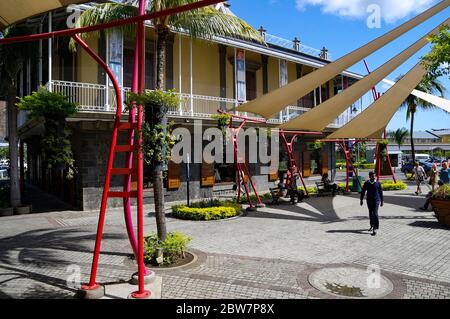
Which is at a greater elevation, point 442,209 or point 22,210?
point 442,209

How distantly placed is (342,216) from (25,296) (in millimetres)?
9513

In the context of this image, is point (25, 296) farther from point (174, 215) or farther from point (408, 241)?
point (408, 241)

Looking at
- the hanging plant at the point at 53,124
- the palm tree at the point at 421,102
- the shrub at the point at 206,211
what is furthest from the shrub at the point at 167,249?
the palm tree at the point at 421,102

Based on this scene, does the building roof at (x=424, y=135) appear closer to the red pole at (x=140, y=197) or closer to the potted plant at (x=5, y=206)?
the potted plant at (x=5, y=206)

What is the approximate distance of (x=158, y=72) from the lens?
7.96 metres

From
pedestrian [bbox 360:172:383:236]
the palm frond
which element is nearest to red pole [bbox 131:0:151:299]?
the palm frond

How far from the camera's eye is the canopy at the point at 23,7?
5.69m

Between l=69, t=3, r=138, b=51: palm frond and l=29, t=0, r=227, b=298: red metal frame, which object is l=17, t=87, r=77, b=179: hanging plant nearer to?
l=29, t=0, r=227, b=298: red metal frame

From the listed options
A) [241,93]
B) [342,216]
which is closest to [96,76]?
[241,93]

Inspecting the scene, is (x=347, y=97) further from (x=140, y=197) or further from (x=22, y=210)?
(x=22, y=210)

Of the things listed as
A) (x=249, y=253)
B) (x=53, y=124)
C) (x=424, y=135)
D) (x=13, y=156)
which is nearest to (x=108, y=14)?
(x=53, y=124)

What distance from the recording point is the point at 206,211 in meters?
11.9

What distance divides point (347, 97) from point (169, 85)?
8.28 meters
